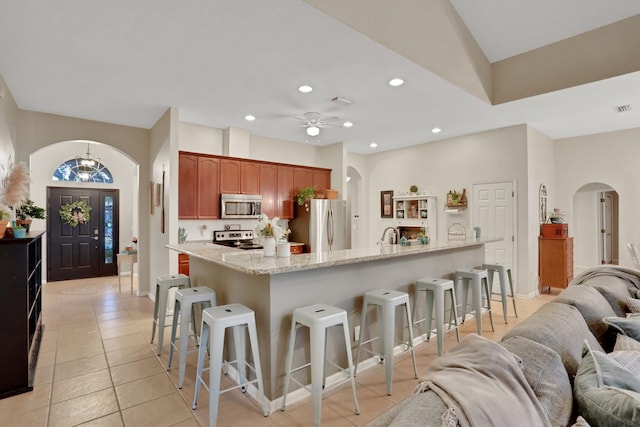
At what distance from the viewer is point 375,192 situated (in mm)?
7559

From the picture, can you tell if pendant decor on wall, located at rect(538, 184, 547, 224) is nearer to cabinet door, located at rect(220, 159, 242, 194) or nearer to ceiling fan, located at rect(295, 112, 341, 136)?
ceiling fan, located at rect(295, 112, 341, 136)

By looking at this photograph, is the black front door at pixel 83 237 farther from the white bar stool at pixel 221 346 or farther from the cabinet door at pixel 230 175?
the white bar stool at pixel 221 346

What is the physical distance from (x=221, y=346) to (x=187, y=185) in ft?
10.8

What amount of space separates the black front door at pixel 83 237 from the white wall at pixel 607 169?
9.48 m

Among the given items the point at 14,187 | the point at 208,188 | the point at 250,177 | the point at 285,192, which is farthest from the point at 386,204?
the point at 14,187

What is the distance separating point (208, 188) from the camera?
507 centimetres

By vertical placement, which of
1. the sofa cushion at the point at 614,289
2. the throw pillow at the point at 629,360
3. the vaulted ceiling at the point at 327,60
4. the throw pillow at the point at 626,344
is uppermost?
the vaulted ceiling at the point at 327,60

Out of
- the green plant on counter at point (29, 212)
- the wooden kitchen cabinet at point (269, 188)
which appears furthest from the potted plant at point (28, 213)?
the wooden kitchen cabinet at point (269, 188)

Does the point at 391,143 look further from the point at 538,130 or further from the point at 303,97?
the point at 303,97

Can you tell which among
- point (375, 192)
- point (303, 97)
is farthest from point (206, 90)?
point (375, 192)

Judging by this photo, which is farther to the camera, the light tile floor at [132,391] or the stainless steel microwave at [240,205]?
the stainless steel microwave at [240,205]

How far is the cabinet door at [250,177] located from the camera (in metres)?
5.46

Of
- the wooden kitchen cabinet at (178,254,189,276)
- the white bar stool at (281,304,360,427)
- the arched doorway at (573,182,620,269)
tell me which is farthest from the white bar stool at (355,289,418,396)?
the arched doorway at (573,182,620,269)

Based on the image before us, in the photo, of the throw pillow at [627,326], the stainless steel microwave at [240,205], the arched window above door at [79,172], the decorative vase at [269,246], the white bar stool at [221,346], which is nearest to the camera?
the throw pillow at [627,326]
